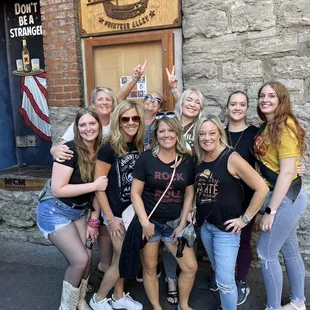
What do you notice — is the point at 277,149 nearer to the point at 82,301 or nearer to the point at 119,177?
the point at 119,177

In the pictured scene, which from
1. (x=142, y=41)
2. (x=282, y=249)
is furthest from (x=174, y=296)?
(x=142, y=41)

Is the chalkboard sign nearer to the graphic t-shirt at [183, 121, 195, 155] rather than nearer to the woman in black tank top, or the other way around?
the graphic t-shirt at [183, 121, 195, 155]

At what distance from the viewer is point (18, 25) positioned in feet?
15.2

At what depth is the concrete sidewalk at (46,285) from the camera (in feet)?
9.75

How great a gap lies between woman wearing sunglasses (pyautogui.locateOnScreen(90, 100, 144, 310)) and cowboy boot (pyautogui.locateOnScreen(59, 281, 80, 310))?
252mm

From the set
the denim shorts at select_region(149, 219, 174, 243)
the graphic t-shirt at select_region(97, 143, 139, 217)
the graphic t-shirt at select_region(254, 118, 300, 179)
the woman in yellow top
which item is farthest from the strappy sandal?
the graphic t-shirt at select_region(254, 118, 300, 179)

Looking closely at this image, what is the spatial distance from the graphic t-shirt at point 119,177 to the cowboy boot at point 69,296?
0.67 metres

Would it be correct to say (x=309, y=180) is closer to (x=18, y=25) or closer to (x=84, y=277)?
(x=84, y=277)

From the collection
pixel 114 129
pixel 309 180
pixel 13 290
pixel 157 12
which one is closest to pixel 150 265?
pixel 114 129

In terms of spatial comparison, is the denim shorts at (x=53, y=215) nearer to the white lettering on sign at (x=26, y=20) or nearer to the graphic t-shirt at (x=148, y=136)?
the graphic t-shirt at (x=148, y=136)

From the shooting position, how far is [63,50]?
158 inches

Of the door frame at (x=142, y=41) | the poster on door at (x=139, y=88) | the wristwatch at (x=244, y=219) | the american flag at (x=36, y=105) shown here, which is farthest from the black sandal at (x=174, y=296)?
the american flag at (x=36, y=105)

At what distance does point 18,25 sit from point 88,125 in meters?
2.92

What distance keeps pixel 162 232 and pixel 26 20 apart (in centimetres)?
363
